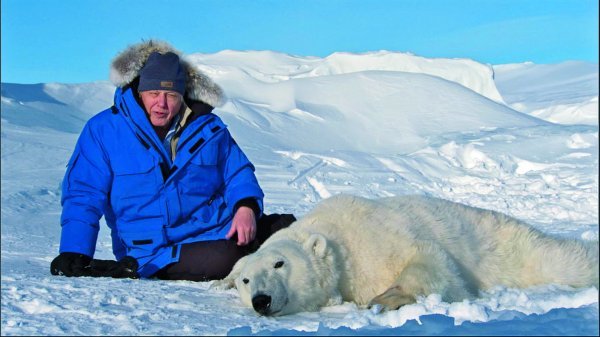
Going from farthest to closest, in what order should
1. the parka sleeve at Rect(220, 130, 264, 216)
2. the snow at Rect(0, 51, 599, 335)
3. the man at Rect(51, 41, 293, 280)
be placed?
the parka sleeve at Rect(220, 130, 264, 216) < the man at Rect(51, 41, 293, 280) < the snow at Rect(0, 51, 599, 335)

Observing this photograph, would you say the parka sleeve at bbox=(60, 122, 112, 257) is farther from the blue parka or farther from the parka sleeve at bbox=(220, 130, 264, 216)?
the parka sleeve at bbox=(220, 130, 264, 216)

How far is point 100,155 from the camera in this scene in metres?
4.22

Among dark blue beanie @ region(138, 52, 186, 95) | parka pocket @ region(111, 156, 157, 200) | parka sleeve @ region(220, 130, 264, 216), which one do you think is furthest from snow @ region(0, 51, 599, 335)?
dark blue beanie @ region(138, 52, 186, 95)

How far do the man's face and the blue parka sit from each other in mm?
88

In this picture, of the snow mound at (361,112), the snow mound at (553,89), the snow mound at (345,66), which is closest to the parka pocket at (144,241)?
the snow mound at (361,112)

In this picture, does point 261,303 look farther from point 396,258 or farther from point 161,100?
point 161,100

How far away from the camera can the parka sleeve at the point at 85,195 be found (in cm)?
404

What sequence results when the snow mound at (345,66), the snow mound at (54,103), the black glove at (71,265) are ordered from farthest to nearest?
the snow mound at (345,66) < the snow mound at (54,103) < the black glove at (71,265)

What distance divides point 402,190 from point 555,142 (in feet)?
19.3

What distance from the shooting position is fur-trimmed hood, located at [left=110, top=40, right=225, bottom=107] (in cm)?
448

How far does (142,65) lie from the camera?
4.48m

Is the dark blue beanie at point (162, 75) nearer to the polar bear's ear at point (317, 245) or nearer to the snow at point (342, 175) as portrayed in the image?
the snow at point (342, 175)

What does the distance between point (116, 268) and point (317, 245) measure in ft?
4.65

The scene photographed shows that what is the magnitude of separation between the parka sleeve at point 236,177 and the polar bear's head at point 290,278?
3.28 ft
